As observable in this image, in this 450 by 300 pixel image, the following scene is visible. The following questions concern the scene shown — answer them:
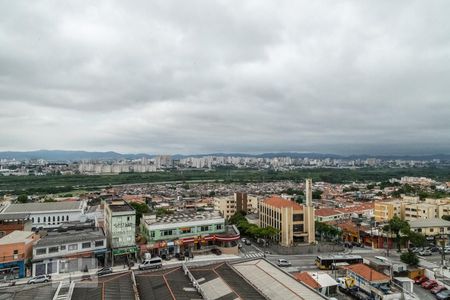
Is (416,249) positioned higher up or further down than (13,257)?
further down

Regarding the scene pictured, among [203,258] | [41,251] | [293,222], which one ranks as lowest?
[203,258]

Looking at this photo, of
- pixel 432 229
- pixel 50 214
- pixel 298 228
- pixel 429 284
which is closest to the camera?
pixel 429 284

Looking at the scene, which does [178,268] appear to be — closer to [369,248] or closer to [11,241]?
[11,241]

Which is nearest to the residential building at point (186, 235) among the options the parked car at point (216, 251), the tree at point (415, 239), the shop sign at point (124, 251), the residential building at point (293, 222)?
the parked car at point (216, 251)

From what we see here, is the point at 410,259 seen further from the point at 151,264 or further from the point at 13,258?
the point at 13,258

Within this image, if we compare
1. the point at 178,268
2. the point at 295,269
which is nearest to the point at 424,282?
the point at 295,269

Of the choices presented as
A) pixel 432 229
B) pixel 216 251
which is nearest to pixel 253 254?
pixel 216 251

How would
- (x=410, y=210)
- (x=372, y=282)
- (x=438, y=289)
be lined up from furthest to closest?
(x=410, y=210), (x=438, y=289), (x=372, y=282)
